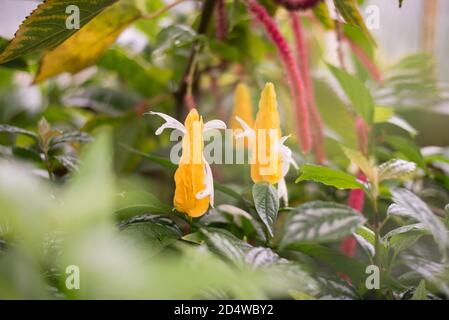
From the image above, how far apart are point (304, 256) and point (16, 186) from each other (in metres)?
0.23

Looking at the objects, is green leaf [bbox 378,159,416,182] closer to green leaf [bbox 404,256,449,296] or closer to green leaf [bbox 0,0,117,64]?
green leaf [bbox 404,256,449,296]

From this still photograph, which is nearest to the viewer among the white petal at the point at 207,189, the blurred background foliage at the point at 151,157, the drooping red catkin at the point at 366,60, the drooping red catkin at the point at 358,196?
the blurred background foliage at the point at 151,157

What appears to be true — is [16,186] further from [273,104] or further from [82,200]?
[273,104]

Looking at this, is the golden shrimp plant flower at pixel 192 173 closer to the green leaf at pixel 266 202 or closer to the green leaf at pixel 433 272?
the green leaf at pixel 266 202

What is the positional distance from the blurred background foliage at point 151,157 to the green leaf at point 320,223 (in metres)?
0.03

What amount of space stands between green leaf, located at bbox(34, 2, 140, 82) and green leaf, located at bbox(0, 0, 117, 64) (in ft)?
0.28

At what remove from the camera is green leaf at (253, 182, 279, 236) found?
32cm

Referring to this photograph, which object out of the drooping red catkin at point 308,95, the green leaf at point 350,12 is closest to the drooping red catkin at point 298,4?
the drooping red catkin at point 308,95

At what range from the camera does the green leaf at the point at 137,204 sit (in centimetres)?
36

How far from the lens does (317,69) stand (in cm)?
85

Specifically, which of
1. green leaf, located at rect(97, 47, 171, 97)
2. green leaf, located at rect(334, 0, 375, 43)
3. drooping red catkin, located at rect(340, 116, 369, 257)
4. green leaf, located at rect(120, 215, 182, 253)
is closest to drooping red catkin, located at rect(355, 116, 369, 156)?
drooping red catkin, located at rect(340, 116, 369, 257)

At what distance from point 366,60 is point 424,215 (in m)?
0.37

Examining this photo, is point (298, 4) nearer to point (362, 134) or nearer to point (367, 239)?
point (362, 134)
